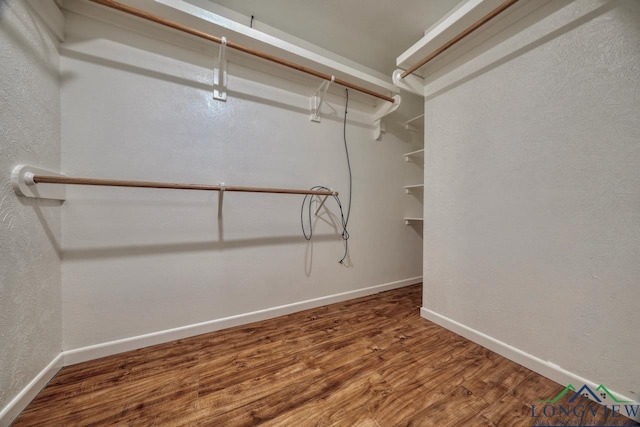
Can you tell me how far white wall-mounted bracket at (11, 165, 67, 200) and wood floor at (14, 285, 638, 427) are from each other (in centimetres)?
86

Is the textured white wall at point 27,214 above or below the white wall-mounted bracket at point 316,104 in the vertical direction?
below

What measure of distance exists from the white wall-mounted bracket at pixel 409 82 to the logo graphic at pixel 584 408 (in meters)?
1.93

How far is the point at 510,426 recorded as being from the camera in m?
0.84

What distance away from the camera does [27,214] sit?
0.93 meters

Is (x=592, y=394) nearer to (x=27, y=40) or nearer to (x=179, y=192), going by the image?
(x=179, y=192)

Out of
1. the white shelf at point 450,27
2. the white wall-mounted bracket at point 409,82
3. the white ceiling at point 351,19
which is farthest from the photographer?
the white wall-mounted bracket at point 409,82

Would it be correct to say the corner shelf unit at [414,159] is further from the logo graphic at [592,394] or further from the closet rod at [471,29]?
the logo graphic at [592,394]

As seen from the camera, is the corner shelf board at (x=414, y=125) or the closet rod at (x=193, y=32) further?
the corner shelf board at (x=414, y=125)

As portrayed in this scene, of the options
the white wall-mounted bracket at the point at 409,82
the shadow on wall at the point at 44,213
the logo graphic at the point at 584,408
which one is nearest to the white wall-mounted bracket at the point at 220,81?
the shadow on wall at the point at 44,213

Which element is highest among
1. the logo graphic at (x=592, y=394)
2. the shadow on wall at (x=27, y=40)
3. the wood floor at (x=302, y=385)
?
the shadow on wall at (x=27, y=40)

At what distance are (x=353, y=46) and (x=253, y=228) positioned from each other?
176 centimetres

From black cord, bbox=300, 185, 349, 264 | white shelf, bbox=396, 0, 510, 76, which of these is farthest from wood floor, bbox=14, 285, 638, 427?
white shelf, bbox=396, 0, 510, 76

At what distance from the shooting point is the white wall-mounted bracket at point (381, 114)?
6.21 feet

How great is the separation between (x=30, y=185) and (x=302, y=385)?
4.78 ft
